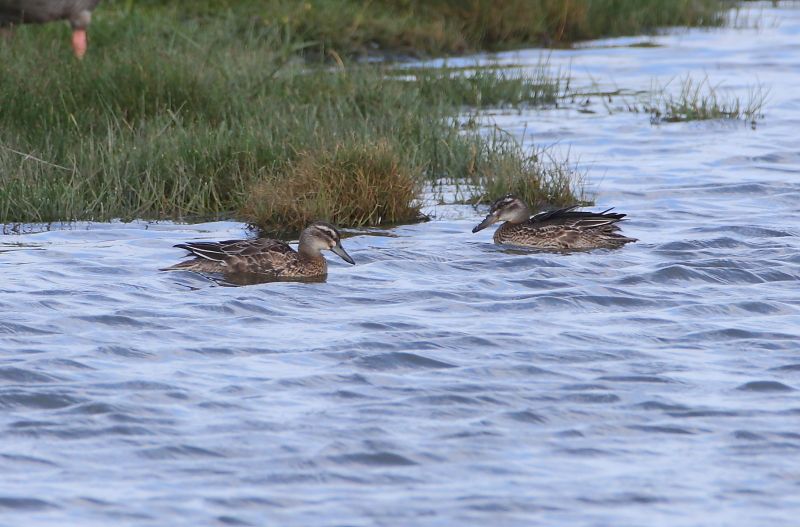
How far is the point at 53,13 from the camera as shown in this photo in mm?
17031

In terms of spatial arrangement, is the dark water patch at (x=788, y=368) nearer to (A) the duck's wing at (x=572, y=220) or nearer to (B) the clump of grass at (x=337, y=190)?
(A) the duck's wing at (x=572, y=220)

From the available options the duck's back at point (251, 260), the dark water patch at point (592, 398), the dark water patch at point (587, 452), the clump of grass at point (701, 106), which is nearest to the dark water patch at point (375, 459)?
the dark water patch at point (587, 452)

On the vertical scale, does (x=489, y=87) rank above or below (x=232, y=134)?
above

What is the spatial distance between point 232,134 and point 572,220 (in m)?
3.57

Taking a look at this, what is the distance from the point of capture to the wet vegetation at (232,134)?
12.6 m

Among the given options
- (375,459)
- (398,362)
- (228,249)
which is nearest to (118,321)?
(228,249)

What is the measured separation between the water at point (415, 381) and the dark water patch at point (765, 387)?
2 cm

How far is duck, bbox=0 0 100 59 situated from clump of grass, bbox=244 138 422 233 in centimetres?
513

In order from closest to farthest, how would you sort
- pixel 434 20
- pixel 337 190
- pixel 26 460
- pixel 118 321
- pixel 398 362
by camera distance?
pixel 26 460 < pixel 398 362 < pixel 118 321 < pixel 337 190 < pixel 434 20

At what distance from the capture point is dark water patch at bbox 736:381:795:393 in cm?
808

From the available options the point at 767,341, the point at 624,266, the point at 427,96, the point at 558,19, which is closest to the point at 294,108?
the point at 427,96

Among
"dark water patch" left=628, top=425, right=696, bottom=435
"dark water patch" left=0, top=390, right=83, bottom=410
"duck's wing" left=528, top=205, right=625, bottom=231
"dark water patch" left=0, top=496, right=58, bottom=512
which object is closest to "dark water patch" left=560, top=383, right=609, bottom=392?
"dark water patch" left=628, top=425, right=696, bottom=435

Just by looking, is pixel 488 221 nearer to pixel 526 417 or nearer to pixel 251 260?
pixel 251 260

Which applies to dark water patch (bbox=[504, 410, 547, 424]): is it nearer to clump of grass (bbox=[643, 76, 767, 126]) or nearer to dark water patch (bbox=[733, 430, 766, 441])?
dark water patch (bbox=[733, 430, 766, 441])
